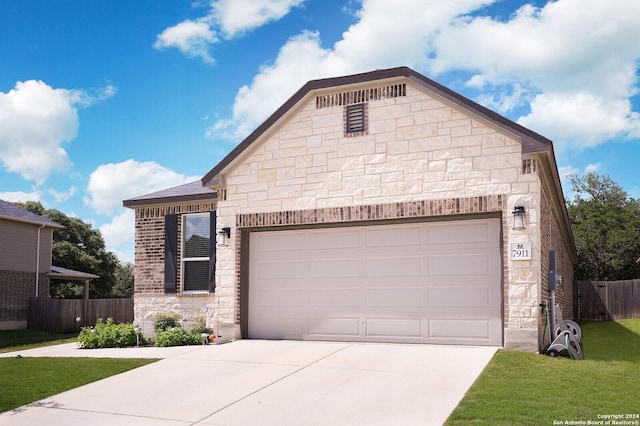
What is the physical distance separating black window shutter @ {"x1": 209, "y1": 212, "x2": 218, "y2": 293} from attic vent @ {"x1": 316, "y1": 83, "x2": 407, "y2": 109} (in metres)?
4.05

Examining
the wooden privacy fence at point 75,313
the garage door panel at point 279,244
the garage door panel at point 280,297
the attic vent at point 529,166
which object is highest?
the attic vent at point 529,166

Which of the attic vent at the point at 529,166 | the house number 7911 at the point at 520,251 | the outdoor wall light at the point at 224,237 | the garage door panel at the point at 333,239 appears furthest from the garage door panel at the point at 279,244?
the attic vent at the point at 529,166

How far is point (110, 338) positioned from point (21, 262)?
1464 cm

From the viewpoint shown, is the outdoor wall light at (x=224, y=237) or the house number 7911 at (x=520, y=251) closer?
the house number 7911 at (x=520, y=251)

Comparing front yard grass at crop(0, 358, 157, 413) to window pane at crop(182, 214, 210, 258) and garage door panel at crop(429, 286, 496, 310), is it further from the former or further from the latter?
garage door panel at crop(429, 286, 496, 310)

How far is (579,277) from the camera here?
36844 millimetres

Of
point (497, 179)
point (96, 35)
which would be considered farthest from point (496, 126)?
point (96, 35)

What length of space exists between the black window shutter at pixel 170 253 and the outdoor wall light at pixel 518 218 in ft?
27.1

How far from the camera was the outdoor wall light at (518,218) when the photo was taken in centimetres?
1038

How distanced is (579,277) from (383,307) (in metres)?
29.2

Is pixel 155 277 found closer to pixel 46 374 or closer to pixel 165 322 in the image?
pixel 165 322

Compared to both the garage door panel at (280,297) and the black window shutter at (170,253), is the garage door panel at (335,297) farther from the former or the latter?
the black window shutter at (170,253)

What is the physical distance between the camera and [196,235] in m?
14.9

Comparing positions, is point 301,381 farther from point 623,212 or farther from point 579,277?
point 623,212
